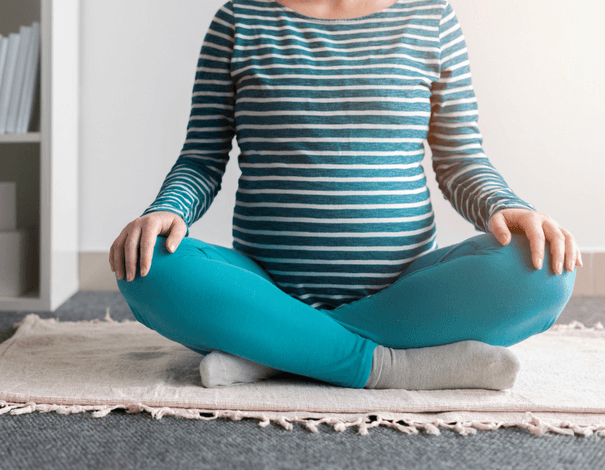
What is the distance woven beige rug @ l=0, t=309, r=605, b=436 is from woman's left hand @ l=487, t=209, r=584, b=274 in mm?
174

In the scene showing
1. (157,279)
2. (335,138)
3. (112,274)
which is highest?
(335,138)

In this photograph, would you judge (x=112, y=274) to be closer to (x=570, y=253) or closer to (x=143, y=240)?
(x=143, y=240)

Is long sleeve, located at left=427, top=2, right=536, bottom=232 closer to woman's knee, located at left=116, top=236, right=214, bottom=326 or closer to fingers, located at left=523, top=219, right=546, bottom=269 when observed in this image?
fingers, located at left=523, top=219, right=546, bottom=269

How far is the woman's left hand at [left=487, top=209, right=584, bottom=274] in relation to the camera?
0.68 metres

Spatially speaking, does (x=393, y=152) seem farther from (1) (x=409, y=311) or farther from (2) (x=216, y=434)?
(2) (x=216, y=434)

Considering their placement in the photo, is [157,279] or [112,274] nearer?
[157,279]

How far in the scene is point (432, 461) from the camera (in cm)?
57

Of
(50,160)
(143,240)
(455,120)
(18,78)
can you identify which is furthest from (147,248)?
(18,78)

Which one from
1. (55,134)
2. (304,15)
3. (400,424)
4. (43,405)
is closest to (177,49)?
(55,134)

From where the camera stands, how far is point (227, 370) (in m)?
0.73

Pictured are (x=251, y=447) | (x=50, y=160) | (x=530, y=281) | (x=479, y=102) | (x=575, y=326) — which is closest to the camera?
(x=251, y=447)

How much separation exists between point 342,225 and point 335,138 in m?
0.13

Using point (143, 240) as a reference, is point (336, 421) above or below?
below

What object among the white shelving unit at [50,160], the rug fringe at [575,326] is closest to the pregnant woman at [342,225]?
the rug fringe at [575,326]
